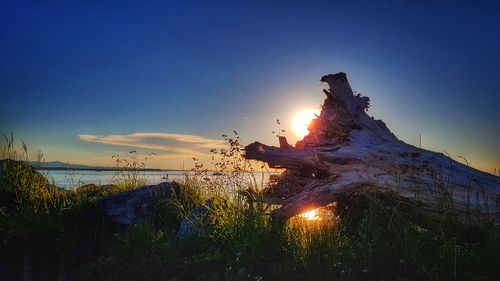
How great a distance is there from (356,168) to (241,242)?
2824 millimetres

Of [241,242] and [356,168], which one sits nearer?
[241,242]

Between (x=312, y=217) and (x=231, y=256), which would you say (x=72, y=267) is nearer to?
(x=231, y=256)

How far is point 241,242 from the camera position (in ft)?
24.3

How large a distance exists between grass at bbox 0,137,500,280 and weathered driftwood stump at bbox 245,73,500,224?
36 cm

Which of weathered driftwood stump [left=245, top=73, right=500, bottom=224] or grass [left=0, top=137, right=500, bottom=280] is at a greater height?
weathered driftwood stump [left=245, top=73, right=500, bottom=224]

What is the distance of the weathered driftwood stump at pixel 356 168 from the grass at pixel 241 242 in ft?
1.18

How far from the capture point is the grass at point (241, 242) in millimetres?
6078

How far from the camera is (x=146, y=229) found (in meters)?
8.60

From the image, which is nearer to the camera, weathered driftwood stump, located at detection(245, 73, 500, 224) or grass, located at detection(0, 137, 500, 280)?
grass, located at detection(0, 137, 500, 280)

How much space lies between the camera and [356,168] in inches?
334

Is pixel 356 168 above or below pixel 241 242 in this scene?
above

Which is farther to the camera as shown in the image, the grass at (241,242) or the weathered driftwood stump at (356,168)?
the weathered driftwood stump at (356,168)

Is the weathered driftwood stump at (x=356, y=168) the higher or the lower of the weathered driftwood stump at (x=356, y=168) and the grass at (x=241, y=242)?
the higher

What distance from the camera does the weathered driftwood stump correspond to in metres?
7.57
